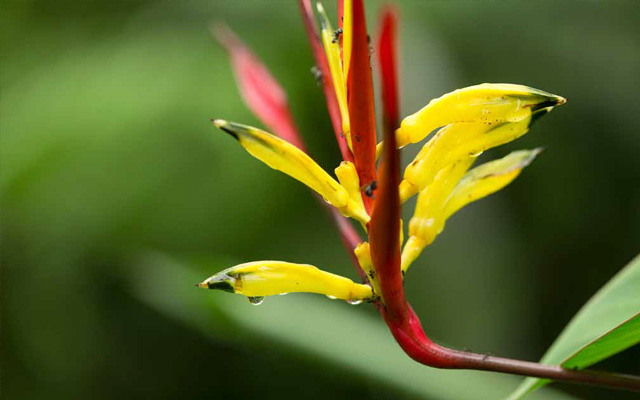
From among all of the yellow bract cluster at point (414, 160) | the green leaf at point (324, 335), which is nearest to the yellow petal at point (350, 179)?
the yellow bract cluster at point (414, 160)

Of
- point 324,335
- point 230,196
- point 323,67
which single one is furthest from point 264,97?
point 230,196

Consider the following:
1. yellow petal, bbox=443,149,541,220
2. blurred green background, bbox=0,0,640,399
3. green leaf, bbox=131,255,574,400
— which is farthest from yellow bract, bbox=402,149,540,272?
blurred green background, bbox=0,0,640,399

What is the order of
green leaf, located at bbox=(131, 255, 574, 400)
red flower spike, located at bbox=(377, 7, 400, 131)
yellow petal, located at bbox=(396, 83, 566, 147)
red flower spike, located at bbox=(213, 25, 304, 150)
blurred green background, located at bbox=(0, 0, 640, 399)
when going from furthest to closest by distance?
blurred green background, located at bbox=(0, 0, 640, 399) → green leaf, located at bbox=(131, 255, 574, 400) → red flower spike, located at bbox=(213, 25, 304, 150) → yellow petal, located at bbox=(396, 83, 566, 147) → red flower spike, located at bbox=(377, 7, 400, 131)

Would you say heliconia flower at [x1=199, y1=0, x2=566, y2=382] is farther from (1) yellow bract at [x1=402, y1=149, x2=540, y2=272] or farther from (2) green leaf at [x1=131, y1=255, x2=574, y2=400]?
(2) green leaf at [x1=131, y1=255, x2=574, y2=400]

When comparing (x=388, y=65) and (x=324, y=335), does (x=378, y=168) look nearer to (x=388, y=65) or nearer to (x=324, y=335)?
(x=388, y=65)

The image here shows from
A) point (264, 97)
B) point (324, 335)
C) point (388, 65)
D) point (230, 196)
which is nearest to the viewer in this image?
point (388, 65)

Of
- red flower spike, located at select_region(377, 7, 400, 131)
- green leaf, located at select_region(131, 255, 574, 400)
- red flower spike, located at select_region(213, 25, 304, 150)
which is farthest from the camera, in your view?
green leaf, located at select_region(131, 255, 574, 400)
